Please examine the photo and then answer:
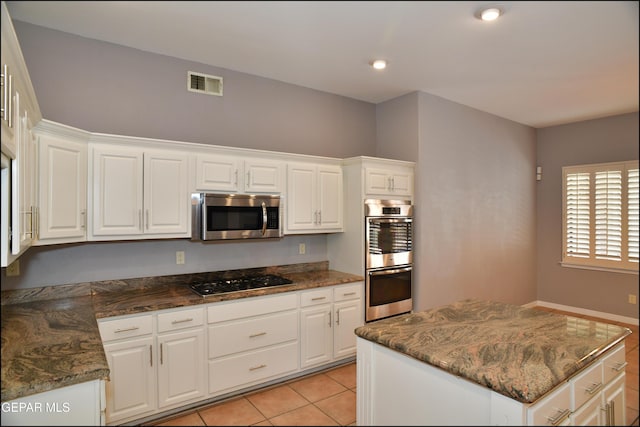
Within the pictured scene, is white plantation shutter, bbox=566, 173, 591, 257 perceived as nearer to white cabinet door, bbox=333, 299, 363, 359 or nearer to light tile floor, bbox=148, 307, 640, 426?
light tile floor, bbox=148, 307, 640, 426

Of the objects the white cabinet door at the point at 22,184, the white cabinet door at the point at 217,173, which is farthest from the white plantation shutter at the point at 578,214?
the white cabinet door at the point at 22,184

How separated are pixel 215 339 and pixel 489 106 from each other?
3758mm

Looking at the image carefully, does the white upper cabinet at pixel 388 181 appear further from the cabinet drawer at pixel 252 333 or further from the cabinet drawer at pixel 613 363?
the cabinet drawer at pixel 613 363

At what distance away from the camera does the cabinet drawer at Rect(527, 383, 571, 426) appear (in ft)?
4.05

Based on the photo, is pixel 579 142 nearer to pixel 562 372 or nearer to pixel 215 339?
pixel 562 372

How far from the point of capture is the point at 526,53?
9.21 feet

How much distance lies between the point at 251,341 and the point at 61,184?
1.61 meters

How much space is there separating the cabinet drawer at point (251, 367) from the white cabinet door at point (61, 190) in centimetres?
126

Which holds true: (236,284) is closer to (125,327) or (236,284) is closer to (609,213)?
(125,327)

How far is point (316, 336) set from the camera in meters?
3.08

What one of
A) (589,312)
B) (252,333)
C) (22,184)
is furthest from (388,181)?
(589,312)

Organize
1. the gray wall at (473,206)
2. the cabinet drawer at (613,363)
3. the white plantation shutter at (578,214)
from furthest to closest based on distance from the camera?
1. the white plantation shutter at (578,214)
2. the gray wall at (473,206)
3. the cabinet drawer at (613,363)

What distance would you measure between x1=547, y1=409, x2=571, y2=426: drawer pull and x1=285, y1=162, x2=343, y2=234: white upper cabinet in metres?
2.25

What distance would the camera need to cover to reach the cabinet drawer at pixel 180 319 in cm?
238
